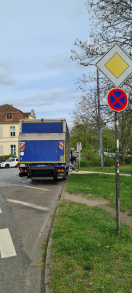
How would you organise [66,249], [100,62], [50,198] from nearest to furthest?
1. [66,249]
2. [100,62]
3. [50,198]

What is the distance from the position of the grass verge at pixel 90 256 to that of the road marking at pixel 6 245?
753 millimetres

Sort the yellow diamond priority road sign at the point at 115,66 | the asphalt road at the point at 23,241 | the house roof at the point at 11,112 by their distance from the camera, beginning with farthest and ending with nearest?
1. the house roof at the point at 11,112
2. the yellow diamond priority road sign at the point at 115,66
3. the asphalt road at the point at 23,241

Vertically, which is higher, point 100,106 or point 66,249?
point 100,106

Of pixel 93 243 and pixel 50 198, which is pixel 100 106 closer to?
pixel 50 198

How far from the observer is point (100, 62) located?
4762 millimetres

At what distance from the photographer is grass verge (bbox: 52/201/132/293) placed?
315 cm

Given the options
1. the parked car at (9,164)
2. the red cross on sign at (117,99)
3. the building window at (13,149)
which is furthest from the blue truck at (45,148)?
the building window at (13,149)

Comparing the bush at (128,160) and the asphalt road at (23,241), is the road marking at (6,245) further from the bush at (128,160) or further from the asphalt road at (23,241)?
the bush at (128,160)

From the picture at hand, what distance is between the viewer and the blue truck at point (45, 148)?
13516mm

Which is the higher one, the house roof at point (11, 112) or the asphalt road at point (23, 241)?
the house roof at point (11, 112)

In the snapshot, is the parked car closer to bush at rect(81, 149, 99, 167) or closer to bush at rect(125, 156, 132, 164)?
bush at rect(81, 149, 99, 167)

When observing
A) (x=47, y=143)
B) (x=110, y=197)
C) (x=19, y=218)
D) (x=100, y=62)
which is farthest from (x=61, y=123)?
(x=100, y=62)

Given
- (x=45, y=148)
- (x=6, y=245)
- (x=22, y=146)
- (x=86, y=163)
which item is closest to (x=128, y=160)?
(x=86, y=163)

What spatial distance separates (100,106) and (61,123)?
2.27 m
